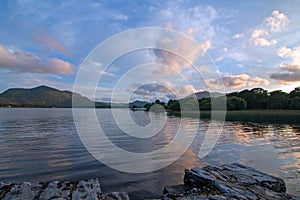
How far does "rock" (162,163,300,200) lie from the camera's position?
23.0 feet

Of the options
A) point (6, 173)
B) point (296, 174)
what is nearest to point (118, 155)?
point (6, 173)

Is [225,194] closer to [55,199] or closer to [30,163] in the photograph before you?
[55,199]

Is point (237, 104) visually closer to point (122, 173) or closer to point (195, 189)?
point (122, 173)

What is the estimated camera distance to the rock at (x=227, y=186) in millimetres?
7001

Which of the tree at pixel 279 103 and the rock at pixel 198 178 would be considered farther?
the tree at pixel 279 103

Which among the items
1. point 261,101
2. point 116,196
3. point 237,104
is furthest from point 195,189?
point 261,101

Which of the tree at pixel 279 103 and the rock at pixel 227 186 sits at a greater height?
the tree at pixel 279 103

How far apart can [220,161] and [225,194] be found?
7.87 m

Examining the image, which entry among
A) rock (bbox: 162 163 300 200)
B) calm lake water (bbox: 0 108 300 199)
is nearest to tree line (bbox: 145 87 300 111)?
calm lake water (bbox: 0 108 300 199)

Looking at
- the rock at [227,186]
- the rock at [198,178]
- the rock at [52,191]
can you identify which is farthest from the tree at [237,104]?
the rock at [52,191]

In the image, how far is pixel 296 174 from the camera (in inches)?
448

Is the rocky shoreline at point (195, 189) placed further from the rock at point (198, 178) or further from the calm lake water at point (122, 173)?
the calm lake water at point (122, 173)

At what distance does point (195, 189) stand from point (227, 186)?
1.16 metres

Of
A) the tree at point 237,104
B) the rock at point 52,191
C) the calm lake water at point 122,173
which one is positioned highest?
the tree at point 237,104
